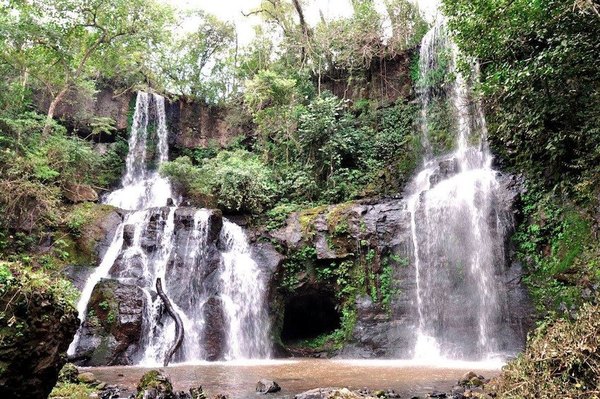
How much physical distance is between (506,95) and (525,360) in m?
8.45

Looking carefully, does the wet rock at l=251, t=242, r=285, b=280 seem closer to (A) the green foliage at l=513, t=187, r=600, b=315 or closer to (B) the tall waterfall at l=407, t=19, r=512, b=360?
(B) the tall waterfall at l=407, t=19, r=512, b=360

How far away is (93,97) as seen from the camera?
2197 centimetres

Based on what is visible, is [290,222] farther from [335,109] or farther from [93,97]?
[93,97]

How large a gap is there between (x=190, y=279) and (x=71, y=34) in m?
9.47

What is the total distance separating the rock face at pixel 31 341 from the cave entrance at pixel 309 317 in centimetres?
1071

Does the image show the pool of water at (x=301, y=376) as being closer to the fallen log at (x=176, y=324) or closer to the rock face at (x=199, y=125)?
the fallen log at (x=176, y=324)

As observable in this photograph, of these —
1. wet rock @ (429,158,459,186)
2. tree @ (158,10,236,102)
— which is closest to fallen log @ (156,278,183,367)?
wet rock @ (429,158,459,186)

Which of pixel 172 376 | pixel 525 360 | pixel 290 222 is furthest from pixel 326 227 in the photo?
pixel 525 360

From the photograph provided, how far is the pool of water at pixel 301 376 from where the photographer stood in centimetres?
684

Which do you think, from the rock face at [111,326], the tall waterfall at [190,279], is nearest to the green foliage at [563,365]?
the tall waterfall at [190,279]

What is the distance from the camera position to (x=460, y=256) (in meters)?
12.8

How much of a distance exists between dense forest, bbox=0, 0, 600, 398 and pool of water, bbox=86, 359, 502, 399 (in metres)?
1.95

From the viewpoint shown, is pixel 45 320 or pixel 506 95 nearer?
pixel 45 320

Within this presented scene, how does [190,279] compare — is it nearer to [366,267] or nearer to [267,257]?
[267,257]
